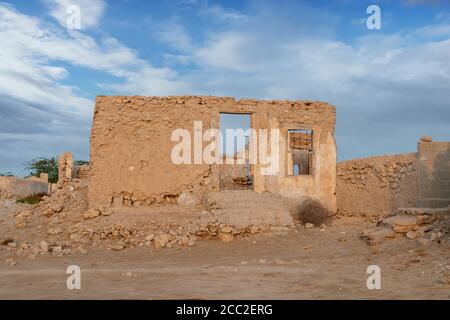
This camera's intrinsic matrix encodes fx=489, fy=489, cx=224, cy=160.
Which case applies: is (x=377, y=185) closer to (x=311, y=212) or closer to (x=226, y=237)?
(x=311, y=212)

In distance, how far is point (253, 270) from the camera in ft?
26.1

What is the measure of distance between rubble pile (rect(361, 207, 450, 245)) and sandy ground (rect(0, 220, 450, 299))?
218mm

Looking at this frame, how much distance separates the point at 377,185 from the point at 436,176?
1983 mm

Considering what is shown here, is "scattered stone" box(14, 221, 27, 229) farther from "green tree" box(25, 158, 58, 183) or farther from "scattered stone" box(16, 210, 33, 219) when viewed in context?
"green tree" box(25, 158, 58, 183)

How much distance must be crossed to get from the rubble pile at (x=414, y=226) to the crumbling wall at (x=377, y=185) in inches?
95.8

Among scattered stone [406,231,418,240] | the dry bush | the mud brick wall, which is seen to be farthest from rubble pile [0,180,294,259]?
the mud brick wall

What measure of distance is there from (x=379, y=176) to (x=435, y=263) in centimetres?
617

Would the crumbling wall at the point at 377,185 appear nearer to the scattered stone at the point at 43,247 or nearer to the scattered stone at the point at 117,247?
the scattered stone at the point at 117,247

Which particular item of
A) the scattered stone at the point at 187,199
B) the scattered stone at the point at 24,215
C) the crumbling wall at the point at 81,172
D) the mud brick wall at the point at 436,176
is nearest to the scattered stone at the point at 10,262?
the scattered stone at the point at 24,215

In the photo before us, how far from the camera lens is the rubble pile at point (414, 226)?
31.2ft

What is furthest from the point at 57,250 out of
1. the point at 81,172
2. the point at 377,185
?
the point at 81,172

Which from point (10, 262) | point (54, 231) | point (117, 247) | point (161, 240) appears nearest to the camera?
point (10, 262)

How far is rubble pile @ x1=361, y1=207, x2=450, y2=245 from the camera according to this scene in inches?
375
